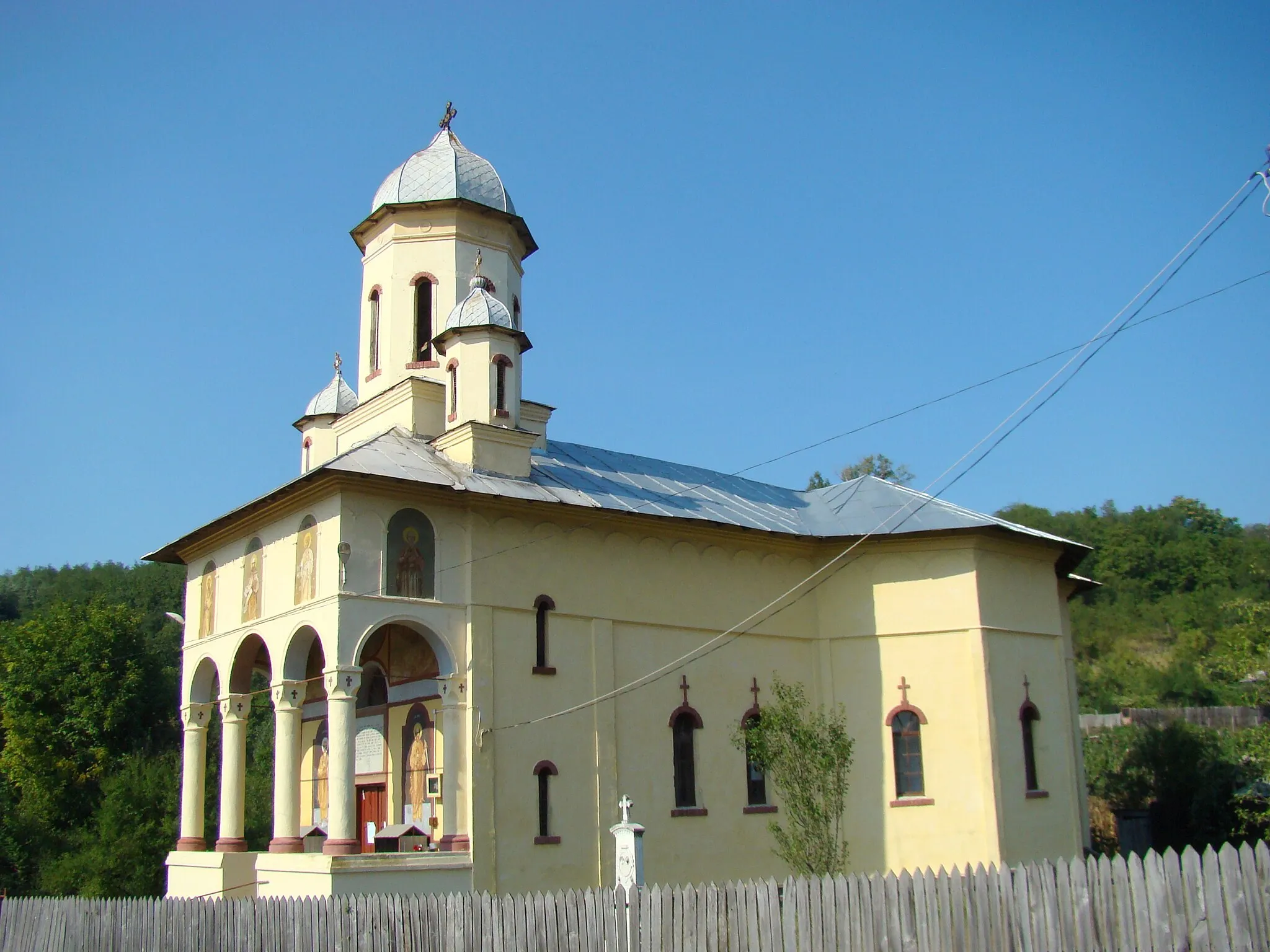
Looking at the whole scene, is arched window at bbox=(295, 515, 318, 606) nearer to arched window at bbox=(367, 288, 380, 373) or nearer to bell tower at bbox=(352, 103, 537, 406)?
bell tower at bbox=(352, 103, 537, 406)

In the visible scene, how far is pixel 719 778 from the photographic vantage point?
68.2 ft

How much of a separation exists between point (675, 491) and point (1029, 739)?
7.93 meters

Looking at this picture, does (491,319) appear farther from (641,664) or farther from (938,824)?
(938,824)

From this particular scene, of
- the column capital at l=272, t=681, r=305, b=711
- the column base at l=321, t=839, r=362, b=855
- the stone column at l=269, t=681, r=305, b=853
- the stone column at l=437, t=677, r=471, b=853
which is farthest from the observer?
the column capital at l=272, t=681, r=305, b=711

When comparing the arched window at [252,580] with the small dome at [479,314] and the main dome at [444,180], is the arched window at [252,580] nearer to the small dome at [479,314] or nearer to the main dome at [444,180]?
the small dome at [479,314]

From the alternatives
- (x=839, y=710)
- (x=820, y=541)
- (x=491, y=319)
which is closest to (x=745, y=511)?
(x=820, y=541)

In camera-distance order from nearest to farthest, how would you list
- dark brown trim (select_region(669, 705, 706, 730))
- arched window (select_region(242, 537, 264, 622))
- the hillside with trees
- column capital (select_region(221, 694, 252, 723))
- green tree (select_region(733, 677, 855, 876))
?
1. green tree (select_region(733, 677, 855, 876))
2. arched window (select_region(242, 537, 264, 622))
3. column capital (select_region(221, 694, 252, 723))
4. dark brown trim (select_region(669, 705, 706, 730))
5. the hillside with trees

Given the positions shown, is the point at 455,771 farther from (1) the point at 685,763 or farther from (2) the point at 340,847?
(1) the point at 685,763

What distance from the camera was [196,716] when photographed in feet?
69.9

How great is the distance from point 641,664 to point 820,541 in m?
4.84

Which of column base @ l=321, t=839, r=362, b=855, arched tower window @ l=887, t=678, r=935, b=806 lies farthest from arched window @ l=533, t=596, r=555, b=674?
arched tower window @ l=887, t=678, r=935, b=806

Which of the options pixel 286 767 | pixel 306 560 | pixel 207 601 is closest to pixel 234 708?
pixel 207 601

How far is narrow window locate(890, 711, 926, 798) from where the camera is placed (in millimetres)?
21281

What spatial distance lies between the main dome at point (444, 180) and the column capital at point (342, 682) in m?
10.3
